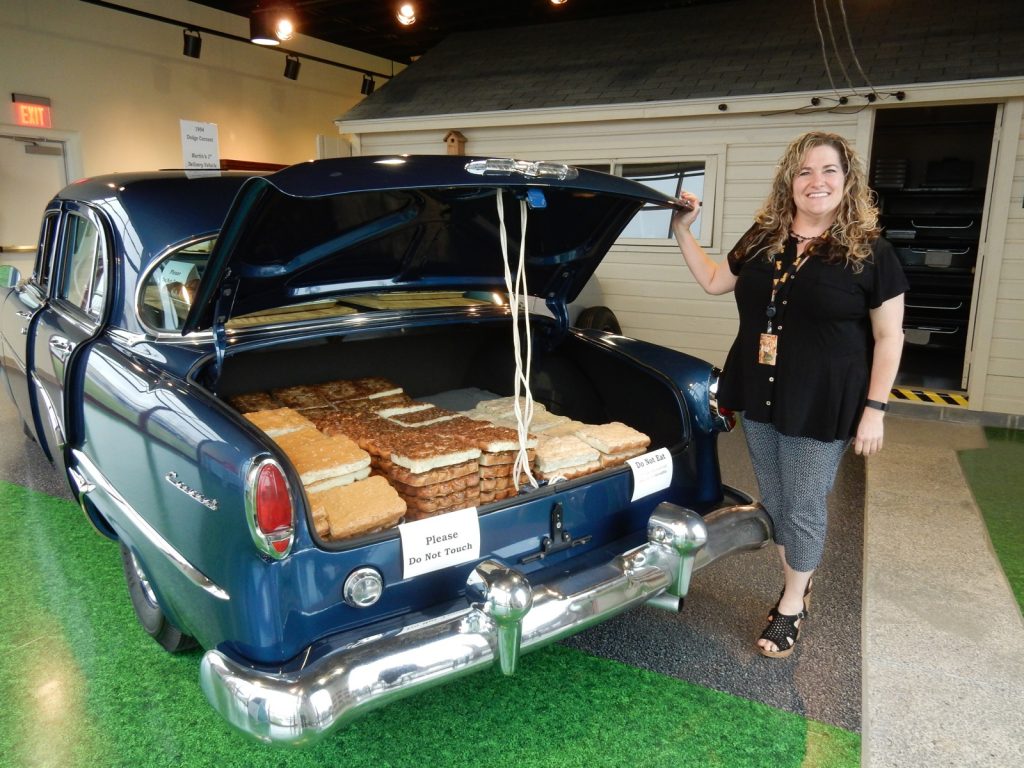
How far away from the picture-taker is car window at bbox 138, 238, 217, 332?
8.02 ft

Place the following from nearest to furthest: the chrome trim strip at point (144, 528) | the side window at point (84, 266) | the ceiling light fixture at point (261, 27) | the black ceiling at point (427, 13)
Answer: the chrome trim strip at point (144, 528) → the side window at point (84, 266) → the ceiling light fixture at point (261, 27) → the black ceiling at point (427, 13)

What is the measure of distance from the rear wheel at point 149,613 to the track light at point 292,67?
9929 millimetres

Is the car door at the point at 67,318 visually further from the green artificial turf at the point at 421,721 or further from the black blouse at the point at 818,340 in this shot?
the black blouse at the point at 818,340

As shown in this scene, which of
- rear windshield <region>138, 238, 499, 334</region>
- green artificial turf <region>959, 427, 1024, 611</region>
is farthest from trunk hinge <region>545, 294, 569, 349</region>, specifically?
green artificial turf <region>959, 427, 1024, 611</region>

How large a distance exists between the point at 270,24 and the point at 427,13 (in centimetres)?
245

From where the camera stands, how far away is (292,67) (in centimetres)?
1091

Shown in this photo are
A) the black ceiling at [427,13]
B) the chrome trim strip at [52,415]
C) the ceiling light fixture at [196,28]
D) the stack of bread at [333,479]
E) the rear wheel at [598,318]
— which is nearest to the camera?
the stack of bread at [333,479]

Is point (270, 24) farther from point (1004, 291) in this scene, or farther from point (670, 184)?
point (1004, 291)

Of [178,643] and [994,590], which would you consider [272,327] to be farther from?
[994,590]

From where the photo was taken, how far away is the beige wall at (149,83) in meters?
8.23

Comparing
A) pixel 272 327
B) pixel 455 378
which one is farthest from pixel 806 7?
pixel 272 327

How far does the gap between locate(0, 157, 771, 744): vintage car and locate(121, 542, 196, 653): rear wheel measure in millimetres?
12

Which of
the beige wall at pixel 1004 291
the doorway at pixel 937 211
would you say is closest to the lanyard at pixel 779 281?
the beige wall at pixel 1004 291

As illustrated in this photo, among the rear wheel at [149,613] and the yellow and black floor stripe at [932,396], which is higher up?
the yellow and black floor stripe at [932,396]
